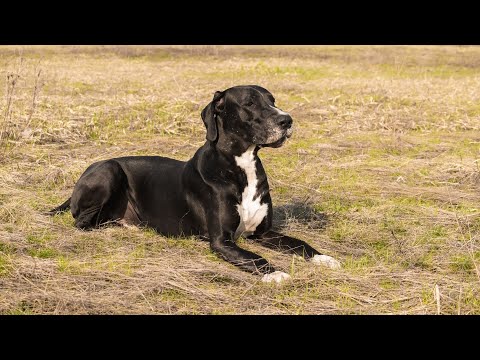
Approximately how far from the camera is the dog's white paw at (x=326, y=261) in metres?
5.17

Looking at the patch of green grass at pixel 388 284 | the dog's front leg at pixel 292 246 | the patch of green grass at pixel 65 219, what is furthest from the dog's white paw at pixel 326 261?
the patch of green grass at pixel 65 219

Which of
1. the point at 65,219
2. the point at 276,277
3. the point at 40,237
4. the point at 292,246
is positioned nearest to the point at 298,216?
the point at 292,246

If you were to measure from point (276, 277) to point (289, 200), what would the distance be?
2.59 metres

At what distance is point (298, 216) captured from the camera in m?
6.66

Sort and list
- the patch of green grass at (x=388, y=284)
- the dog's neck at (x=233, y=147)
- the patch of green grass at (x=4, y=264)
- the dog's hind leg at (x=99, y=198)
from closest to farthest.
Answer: the patch of green grass at (x=388, y=284)
the patch of green grass at (x=4, y=264)
the dog's neck at (x=233, y=147)
the dog's hind leg at (x=99, y=198)

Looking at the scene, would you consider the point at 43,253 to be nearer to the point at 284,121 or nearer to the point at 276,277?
the point at 276,277

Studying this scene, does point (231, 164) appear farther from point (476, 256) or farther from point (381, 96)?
point (381, 96)

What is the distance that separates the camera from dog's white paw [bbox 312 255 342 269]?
5.17 metres

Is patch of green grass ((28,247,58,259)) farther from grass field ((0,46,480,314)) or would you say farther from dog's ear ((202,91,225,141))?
dog's ear ((202,91,225,141))

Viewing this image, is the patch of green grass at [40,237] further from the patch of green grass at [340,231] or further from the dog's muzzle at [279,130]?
the patch of green grass at [340,231]

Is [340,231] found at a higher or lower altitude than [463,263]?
lower

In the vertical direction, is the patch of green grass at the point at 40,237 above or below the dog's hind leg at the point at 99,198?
below

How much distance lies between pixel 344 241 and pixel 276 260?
0.89 m

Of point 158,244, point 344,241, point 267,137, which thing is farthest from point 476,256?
point 158,244
